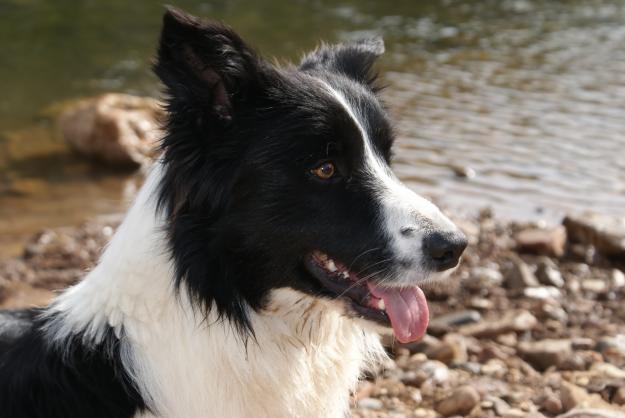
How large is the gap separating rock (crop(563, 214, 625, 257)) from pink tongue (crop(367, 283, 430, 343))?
12.7ft

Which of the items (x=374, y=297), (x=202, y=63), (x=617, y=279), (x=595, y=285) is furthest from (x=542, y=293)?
(x=202, y=63)

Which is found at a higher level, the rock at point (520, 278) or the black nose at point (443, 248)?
the black nose at point (443, 248)

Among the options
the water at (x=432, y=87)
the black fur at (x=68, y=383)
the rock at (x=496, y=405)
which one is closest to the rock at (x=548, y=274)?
the water at (x=432, y=87)

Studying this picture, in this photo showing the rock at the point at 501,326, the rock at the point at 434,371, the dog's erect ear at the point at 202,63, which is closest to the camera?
the dog's erect ear at the point at 202,63

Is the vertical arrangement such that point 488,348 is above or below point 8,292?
above

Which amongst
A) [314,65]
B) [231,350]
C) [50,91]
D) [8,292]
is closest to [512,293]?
[314,65]

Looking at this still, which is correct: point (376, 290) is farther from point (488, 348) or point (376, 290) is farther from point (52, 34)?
point (52, 34)

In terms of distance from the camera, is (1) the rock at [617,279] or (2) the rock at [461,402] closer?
(2) the rock at [461,402]

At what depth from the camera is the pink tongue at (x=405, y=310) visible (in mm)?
3270

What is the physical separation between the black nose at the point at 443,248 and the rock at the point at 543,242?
12.9ft

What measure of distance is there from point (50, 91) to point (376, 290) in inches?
429

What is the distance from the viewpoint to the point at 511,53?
14.6 m

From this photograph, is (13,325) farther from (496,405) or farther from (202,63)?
(496,405)

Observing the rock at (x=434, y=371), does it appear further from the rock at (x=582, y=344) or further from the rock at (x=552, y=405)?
the rock at (x=582, y=344)
